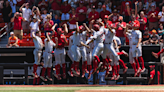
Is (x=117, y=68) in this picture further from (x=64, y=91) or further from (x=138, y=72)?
(x=64, y=91)

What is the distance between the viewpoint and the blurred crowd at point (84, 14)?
43.7 feet

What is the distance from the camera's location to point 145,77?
11.9 meters

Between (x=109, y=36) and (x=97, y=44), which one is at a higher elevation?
(x=109, y=36)

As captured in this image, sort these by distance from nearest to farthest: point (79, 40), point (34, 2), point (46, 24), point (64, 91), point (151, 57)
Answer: point (64, 91)
point (79, 40)
point (151, 57)
point (46, 24)
point (34, 2)

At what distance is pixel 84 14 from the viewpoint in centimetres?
1425

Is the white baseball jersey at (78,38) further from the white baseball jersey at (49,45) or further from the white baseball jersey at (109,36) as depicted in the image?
the white baseball jersey at (109,36)

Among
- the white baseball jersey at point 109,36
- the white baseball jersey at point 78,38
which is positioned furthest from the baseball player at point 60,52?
the white baseball jersey at point 109,36

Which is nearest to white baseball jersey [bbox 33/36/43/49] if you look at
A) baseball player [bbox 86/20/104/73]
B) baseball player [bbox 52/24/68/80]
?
baseball player [bbox 52/24/68/80]

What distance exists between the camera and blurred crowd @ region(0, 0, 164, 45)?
43.7 ft

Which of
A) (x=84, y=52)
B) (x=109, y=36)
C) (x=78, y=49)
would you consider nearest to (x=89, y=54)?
(x=84, y=52)

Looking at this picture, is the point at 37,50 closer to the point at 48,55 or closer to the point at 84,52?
the point at 48,55

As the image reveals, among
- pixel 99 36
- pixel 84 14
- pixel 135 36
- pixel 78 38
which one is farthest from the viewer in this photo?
pixel 84 14

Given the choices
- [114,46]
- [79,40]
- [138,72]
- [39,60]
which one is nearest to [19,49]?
[39,60]

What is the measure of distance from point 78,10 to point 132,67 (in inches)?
150
